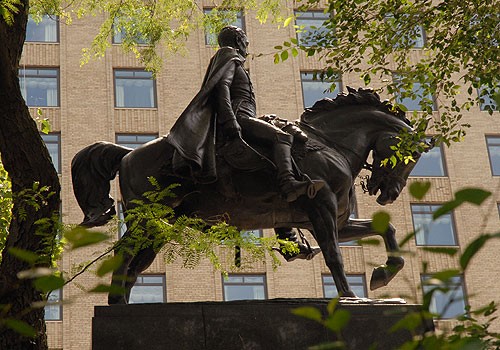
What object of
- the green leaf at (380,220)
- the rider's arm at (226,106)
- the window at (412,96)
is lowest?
the green leaf at (380,220)

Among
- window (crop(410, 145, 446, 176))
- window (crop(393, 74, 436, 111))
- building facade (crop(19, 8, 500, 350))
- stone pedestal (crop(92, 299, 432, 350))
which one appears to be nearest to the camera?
stone pedestal (crop(92, 299, 432, 350))

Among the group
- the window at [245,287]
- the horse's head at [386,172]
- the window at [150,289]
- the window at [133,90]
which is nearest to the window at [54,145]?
the window at [133,90]

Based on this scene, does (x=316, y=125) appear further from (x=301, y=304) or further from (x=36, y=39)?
(x=36, y=39)

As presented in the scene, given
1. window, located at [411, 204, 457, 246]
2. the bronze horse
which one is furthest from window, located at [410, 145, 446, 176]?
the bronze horse

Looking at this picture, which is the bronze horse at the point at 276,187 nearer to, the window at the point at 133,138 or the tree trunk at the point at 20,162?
the tree trunk at the point at 20,162

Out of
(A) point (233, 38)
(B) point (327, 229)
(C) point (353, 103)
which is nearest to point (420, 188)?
(B) point (327, 229)

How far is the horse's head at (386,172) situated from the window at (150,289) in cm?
1967

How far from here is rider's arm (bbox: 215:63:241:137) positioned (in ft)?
31.6

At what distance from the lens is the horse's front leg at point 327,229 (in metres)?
9.45

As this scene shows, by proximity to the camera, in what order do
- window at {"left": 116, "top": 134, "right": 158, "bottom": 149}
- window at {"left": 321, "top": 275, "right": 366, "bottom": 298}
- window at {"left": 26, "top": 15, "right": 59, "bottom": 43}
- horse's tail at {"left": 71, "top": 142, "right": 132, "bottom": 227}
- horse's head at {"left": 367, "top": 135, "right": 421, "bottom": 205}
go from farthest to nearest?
window at {"left": 26, "top": 15, "right": 59, "bottom": 43} → window at {"left": 116, "top": 134, "right": 158, "bottom": 149} → window at {"left": 321, "top": 275, "right": 366, "bottom": 298} → horse's head at {"left": 367, "top": 135, "right": 421, "bottom": 205} → horse's tail at {"left": 71, "top": 142, "right": 132, "bottom": 227}

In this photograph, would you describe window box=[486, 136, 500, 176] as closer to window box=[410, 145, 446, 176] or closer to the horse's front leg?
window box=[410, 145, 446, 176]

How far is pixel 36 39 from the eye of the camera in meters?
32.8

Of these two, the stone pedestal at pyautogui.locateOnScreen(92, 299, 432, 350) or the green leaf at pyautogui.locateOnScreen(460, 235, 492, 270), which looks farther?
the stone pedestal at pyautogui.locateOnScreen(92, 299, 432, 350)

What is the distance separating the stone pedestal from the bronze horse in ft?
2.70
